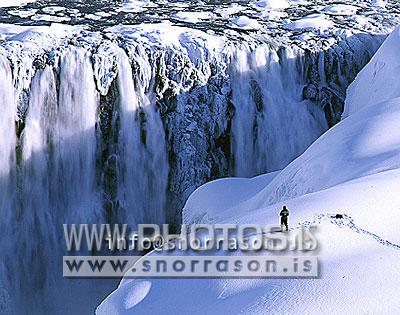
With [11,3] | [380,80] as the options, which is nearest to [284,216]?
[380,80]

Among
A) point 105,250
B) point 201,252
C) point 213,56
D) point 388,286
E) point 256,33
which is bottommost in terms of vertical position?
point 388,286

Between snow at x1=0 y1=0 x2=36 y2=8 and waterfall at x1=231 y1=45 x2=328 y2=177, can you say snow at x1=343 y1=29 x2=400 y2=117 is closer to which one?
waterfall at x1=231 y1=45 x2=328 y2=177

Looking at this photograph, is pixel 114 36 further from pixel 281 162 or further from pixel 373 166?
pixel 373 166

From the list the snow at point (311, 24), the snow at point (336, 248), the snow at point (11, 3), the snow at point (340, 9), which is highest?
the snow at point (11, 3)

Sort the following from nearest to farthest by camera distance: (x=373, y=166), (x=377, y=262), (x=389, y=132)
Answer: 1. (x=377, y=262)
2. (x=373, y=166)
3. (x=389, y=132)

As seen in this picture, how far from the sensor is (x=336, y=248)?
15.9 ft

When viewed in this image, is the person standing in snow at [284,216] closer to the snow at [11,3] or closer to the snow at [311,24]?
the snow at [311,24]

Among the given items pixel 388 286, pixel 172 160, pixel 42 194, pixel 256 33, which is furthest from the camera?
pixel 256 33

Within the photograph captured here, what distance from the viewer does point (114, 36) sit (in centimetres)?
1134

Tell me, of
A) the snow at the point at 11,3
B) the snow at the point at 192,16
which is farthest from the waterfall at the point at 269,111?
the snow at the point at 11,3

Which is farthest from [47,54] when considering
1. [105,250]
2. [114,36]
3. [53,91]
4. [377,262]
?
[377,262]

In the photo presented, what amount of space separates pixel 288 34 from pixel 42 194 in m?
5.65

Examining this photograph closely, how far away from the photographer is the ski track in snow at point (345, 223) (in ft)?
15.8

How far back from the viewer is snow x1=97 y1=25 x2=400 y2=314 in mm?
4301
